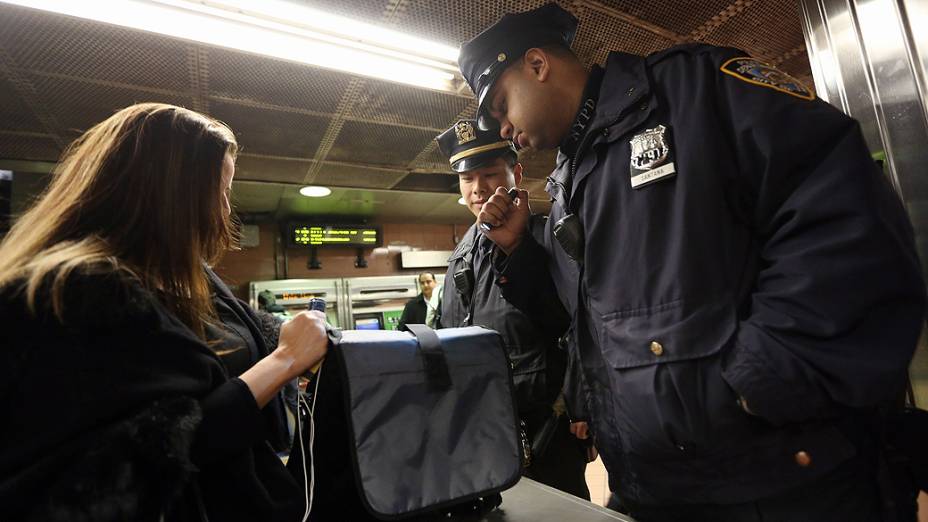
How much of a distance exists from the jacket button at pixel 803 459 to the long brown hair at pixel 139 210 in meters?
1.21

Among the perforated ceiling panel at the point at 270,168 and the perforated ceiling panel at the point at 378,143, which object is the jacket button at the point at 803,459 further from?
the perforated ceiling panel at the point at 270,168

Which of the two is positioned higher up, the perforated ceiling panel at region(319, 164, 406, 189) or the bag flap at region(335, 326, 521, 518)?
the perforated ceiling panel at region(319, 164, 406, 189)

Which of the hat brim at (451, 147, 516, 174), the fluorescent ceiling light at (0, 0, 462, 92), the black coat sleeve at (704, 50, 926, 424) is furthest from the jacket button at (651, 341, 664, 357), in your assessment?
the fluorescent ceiling light at (0, 0, 462, 92)

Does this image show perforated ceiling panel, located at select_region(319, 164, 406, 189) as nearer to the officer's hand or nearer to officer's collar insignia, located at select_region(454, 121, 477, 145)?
officer's collar insignia, located at select_region(454, 121, 477, 145)

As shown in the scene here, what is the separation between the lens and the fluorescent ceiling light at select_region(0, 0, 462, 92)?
2.00 meters

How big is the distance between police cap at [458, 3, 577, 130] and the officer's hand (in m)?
0.24

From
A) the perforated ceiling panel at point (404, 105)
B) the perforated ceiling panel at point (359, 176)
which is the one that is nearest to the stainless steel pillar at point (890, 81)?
the perforated ceiling panel at point (404, 105)

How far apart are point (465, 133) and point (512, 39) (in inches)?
30.6

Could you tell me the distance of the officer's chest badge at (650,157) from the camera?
868 mm

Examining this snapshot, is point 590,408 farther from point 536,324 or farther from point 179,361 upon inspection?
point 179,361

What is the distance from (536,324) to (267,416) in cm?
90

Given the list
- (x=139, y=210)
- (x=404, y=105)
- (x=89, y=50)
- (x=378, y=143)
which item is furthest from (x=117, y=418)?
(x=378, y=143)

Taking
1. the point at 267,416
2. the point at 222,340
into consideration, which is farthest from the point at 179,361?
the point at 267,416

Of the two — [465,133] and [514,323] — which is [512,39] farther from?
[514,323]
